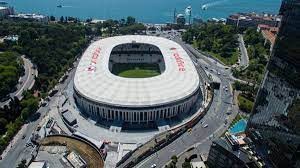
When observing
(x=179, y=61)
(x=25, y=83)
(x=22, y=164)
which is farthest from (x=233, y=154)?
(x=25, y=83)

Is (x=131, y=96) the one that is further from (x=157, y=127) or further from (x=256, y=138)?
(x=256, y=138)

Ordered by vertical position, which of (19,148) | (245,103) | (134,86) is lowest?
(19,148)

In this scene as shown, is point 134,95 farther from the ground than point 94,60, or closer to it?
closer to it

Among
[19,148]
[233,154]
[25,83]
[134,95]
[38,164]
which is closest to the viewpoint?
[233,154]

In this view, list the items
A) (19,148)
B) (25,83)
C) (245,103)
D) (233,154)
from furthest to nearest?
(25,83)
(245,103)
(19,148)
(233,154)

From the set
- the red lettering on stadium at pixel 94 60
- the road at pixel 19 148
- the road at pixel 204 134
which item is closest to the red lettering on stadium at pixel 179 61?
the road at pixel 204 134

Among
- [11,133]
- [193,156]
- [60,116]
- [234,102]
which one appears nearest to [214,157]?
[193,156]

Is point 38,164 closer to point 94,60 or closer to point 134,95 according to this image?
point 134,95

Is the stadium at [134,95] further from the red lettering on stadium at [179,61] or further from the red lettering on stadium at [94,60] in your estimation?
the red lettering on stadium at [179,61]

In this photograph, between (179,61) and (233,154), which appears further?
(179,61)

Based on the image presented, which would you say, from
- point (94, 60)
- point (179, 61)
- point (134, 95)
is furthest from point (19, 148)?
point (179, 61)
